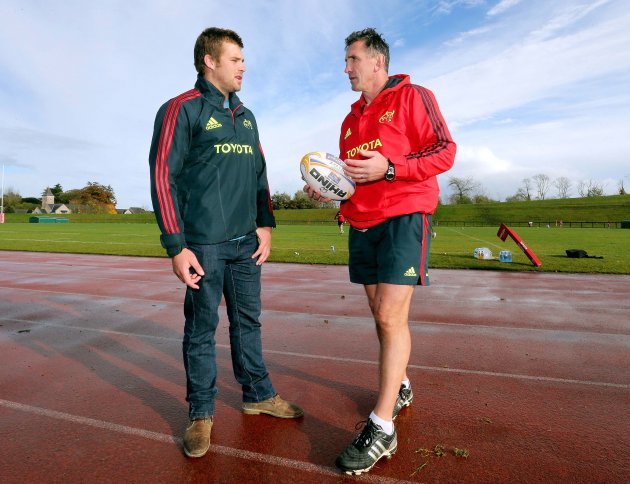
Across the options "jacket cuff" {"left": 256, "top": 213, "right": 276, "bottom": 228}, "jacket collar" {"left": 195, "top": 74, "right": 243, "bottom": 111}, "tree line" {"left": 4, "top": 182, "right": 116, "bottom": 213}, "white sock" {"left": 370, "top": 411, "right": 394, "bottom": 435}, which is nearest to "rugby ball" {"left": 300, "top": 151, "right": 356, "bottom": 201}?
"jacket cuff" {"left": 256, "top": 213, "right": 276, "bottom": 228}

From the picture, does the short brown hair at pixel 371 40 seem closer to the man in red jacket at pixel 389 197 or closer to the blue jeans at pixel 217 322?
the man in red jacket at pixel 389 197

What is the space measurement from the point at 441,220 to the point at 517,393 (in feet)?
219

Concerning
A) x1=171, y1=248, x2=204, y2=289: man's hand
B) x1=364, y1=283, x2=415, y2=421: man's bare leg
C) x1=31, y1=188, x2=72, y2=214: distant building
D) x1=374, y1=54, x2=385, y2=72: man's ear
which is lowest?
x1=364, y1=283, x2=415, y2=421: man's bare leg

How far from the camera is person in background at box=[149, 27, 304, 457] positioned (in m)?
2.81

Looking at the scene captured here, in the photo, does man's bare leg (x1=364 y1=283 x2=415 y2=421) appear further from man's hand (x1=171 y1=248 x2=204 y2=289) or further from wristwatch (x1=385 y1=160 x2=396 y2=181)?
man's hand (x1=171 y1=248 x2=204 y2=289)

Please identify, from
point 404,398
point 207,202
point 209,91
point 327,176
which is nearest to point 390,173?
point 327,176

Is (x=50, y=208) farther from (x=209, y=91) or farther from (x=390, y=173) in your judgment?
(x=390, y=173)

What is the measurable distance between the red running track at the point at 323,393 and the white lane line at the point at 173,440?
0.01m

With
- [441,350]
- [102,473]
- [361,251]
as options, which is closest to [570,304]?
[441,350]

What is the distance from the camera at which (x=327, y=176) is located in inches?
126

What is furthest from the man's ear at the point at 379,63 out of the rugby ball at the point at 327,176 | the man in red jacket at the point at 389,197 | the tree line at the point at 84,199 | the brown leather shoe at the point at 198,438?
the tree line at the point at 84,199

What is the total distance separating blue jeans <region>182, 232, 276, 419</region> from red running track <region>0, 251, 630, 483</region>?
0.26 meters

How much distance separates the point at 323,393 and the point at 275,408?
60 cm

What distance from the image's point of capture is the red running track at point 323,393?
2.66m
